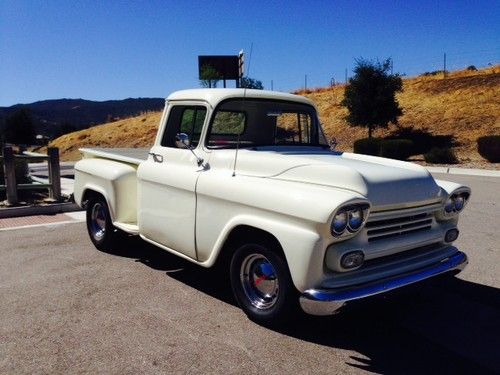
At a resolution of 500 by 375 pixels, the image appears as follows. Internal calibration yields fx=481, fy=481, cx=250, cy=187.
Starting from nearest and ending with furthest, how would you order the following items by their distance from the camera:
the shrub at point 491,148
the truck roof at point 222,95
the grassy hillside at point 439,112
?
the truck roof at point 222,95 < the shrub at point 491,148 < the grassy hillside at point 439,112

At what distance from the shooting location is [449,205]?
398 cm

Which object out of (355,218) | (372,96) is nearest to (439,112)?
(372,96)

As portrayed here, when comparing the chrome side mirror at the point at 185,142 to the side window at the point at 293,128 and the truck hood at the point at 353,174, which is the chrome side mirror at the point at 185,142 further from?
the side window at the point at 293,128

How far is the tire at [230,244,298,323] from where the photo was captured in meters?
3.41

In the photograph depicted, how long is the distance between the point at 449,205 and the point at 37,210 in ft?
23.0

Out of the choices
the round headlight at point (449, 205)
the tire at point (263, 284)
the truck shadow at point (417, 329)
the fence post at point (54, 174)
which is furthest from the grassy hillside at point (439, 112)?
the tire at point (263, 284)

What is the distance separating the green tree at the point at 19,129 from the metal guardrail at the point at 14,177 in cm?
5818

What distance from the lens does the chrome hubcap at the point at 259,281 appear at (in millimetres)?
3627

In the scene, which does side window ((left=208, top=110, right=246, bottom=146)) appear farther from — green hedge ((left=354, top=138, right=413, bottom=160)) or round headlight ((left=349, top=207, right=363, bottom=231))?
green hedge ((left=354, top=138, right=413, bottom=160))

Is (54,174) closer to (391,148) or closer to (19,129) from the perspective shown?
(391,148)

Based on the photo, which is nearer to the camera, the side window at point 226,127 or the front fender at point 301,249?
the front fender at point 301,249

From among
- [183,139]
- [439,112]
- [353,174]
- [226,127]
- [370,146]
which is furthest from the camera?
[439,112]

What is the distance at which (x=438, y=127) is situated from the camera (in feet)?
90.6

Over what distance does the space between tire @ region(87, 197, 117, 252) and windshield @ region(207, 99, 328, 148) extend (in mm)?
1835
